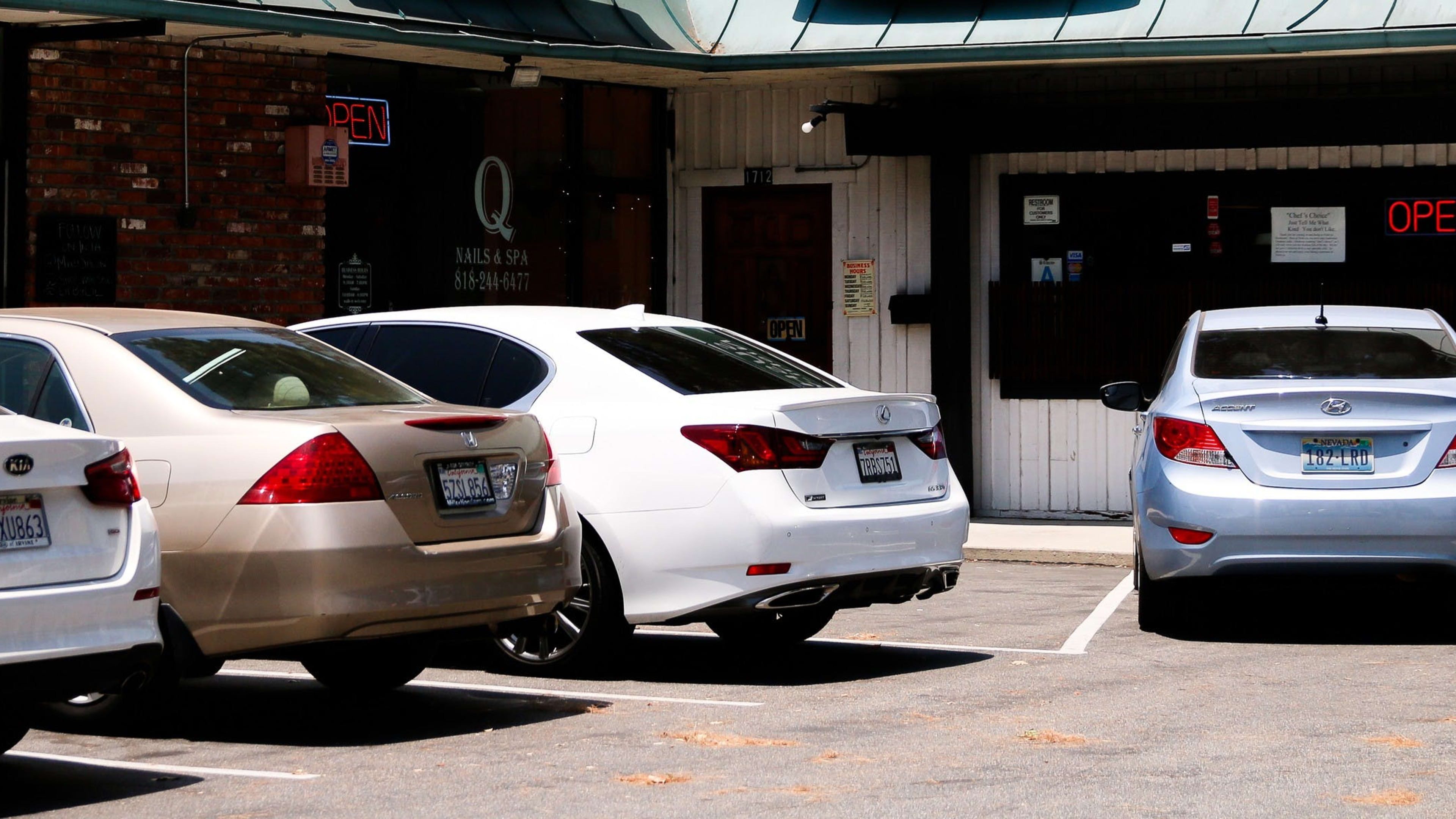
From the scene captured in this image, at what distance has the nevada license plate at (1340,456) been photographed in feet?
31.1

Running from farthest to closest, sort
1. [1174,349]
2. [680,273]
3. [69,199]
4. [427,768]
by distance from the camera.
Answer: [680,273] < [69,199] < [1174,349] < [427,768]

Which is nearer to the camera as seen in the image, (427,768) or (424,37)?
(427,768)

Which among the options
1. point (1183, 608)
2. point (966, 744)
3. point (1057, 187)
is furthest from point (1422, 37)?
point (966, 744)

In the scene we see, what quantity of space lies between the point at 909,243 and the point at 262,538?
10.9 metres

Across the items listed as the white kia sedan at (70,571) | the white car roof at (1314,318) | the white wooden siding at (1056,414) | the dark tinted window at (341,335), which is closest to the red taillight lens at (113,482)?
the white kia sedan at (70,571)

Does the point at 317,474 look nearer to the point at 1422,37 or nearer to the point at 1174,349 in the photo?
the point at 1174,349

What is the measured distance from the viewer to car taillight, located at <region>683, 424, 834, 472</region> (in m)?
8.33

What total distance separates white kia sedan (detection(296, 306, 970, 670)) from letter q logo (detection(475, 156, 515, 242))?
709 cm

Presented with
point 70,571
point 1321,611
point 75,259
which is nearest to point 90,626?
point 70,571

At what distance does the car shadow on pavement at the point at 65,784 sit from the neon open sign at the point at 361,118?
867 cm

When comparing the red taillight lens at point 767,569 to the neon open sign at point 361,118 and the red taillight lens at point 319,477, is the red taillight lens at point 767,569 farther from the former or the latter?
the neon open sign at point 361,118

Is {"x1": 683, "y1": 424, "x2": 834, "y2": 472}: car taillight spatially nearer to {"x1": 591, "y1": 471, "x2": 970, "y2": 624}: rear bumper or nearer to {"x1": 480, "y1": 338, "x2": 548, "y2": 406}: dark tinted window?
{"x1": 591, "y1": 471, "x2": 970, "y2": 624}: rear bumper

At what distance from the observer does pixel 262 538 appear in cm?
690

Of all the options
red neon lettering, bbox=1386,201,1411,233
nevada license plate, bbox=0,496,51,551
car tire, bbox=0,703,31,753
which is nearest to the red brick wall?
car tire, bbox=0,703,31,753
